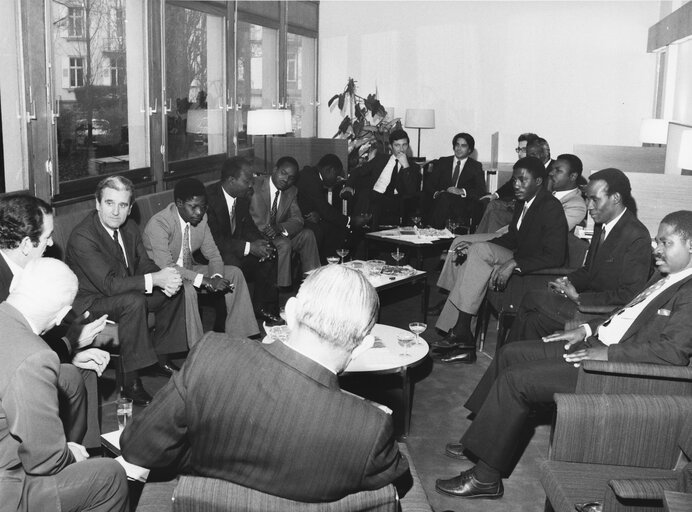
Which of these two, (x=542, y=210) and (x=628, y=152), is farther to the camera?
(x=628, y=152)

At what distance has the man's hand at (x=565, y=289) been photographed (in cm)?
451

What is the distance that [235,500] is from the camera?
5.89 feet

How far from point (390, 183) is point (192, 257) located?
3620 millimetres

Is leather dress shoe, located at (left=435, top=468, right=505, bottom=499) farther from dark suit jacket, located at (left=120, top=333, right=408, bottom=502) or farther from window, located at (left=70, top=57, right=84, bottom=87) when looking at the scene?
window, located at (left=70, top=57, right=84, bottom=87)

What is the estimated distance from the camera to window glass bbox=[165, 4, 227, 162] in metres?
7.46

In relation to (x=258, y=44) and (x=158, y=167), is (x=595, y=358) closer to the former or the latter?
(x=158, y=167)

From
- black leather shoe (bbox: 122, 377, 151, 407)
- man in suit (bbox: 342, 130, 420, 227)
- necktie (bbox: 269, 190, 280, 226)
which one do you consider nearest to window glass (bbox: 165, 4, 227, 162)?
necktie (bbox: 269, 190, 280, 226)

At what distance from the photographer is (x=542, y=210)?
5.32 meters

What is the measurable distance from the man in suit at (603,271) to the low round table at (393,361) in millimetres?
822

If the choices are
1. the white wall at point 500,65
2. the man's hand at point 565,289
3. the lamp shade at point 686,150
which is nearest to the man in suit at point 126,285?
the man's hand at point 565,289

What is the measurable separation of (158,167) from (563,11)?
6114mm

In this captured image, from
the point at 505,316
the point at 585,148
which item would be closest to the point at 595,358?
the point at 505,316

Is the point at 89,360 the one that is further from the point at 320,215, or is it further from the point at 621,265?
the point at 320,215

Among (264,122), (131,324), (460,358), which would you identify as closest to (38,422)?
(131,324)
